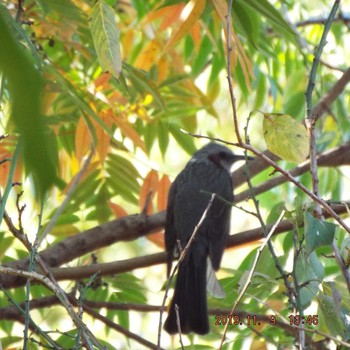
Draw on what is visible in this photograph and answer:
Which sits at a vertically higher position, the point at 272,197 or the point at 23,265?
the point at 272,197

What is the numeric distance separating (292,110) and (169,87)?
0.88 m

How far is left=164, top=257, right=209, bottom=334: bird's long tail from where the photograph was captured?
378 cm

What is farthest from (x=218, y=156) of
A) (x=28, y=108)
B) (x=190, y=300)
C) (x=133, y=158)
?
(x=28, y=108)

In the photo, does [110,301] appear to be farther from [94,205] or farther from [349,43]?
[349,43]

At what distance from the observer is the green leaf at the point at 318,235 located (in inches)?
79.4

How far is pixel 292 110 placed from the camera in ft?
15.4

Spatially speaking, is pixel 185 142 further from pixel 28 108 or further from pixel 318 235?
pixel 28 108

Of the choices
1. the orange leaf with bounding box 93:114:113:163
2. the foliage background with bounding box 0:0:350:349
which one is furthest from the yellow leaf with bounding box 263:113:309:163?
the orange leaf with bounding box 93:114:113:163

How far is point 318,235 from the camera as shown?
6.66 feet

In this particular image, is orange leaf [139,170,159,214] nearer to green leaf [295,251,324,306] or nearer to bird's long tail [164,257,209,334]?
bird's long tail [164,257,209,334]

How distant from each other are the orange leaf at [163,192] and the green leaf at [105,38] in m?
2.06

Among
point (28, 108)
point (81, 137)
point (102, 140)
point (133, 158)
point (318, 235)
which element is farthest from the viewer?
point (133, 158)

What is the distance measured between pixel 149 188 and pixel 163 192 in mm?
232

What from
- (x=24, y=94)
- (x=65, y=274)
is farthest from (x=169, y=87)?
(x=24, y=94)
